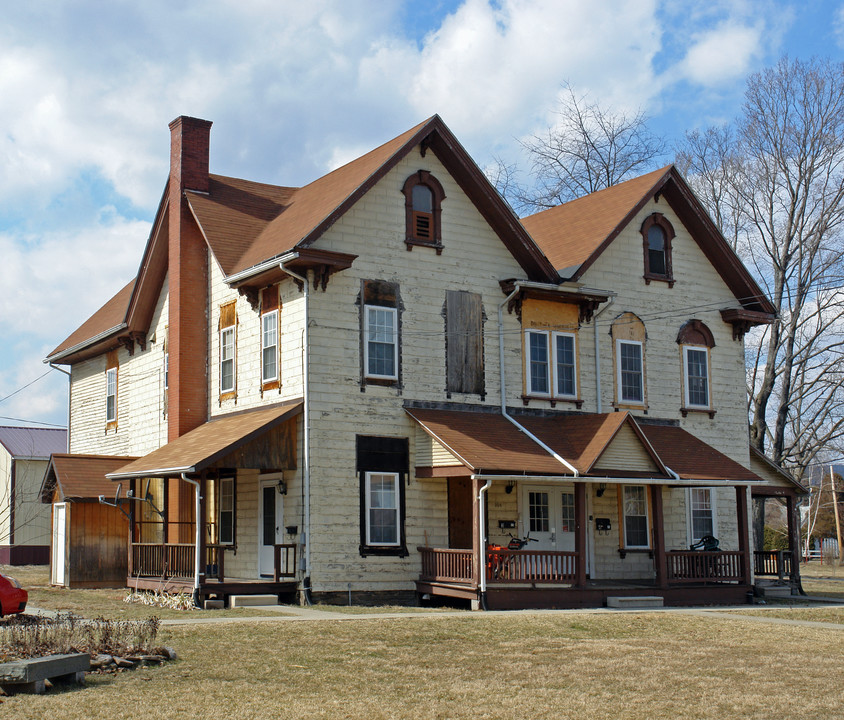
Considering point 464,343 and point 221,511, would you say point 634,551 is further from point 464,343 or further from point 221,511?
point 221,511

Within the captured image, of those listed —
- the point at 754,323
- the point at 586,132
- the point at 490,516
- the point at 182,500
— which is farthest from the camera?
the point at 586,132

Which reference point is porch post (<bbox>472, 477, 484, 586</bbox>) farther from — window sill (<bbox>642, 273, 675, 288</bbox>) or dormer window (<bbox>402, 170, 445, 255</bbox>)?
window sill (<bbox>642, 273, 675, 288</bbox>)

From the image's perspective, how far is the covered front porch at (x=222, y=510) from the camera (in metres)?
23.2

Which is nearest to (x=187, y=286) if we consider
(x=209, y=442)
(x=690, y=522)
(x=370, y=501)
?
(x=209, y=442)

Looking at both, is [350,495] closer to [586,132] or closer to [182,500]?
[182,500]

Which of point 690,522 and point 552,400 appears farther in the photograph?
point 690,522

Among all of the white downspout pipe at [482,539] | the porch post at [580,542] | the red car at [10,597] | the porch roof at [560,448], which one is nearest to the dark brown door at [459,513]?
the porch roof at [560,448]

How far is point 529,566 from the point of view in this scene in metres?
23.9

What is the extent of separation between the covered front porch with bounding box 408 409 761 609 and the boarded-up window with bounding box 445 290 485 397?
854 millimetres

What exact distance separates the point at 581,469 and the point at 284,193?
12741 millimetres

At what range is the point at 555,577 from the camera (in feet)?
78.1

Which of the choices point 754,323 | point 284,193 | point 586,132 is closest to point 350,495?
point 284,193

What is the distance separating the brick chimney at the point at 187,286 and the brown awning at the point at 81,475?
7.61ft

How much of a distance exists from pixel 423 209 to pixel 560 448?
256 inches
